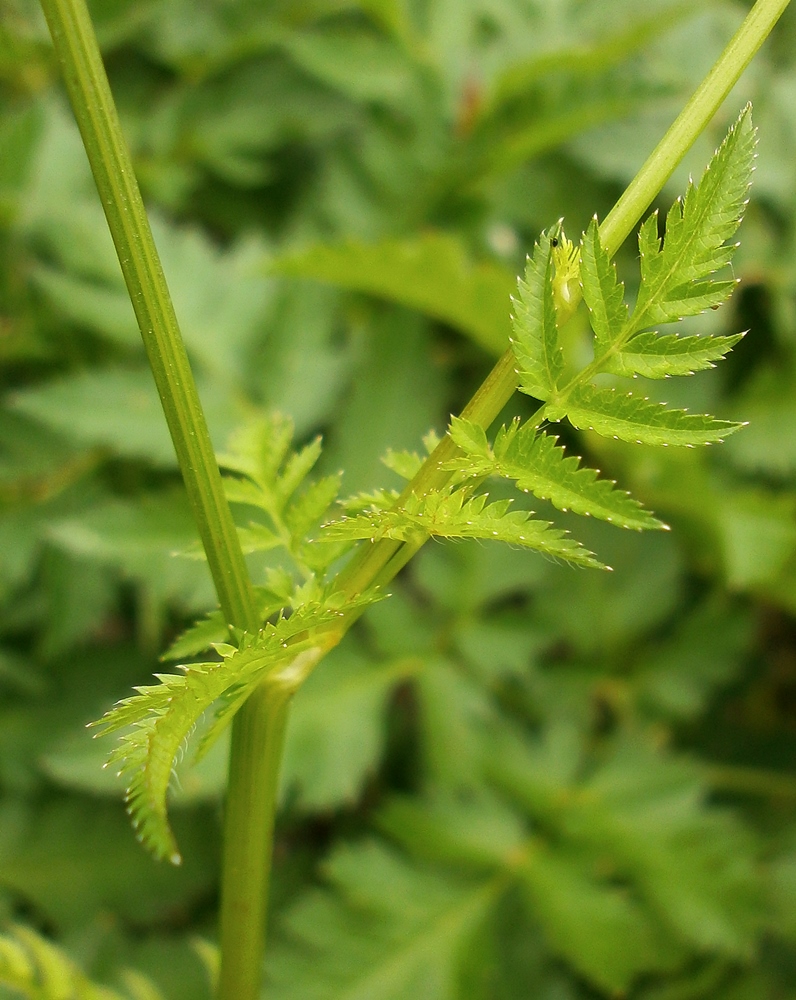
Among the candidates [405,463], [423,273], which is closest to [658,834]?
[423,273]

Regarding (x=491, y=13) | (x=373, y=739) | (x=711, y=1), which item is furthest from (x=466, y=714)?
(x=711, y=1)

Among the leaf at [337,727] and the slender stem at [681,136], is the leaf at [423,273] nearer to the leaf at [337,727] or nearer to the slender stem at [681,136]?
the leaf at [337,727]

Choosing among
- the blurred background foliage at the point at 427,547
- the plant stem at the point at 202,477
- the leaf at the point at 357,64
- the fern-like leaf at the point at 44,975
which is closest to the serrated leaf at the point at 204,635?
the plant stem at the point at 202,477

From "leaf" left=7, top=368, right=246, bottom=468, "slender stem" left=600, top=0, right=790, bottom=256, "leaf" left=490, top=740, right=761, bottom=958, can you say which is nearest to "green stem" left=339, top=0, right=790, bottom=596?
"slender stem" left=600, top=0, right=790, bottom=256

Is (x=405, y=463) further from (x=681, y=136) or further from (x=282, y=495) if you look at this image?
(x=681, y=136)

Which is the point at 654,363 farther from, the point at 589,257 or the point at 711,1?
the point at 711,1
